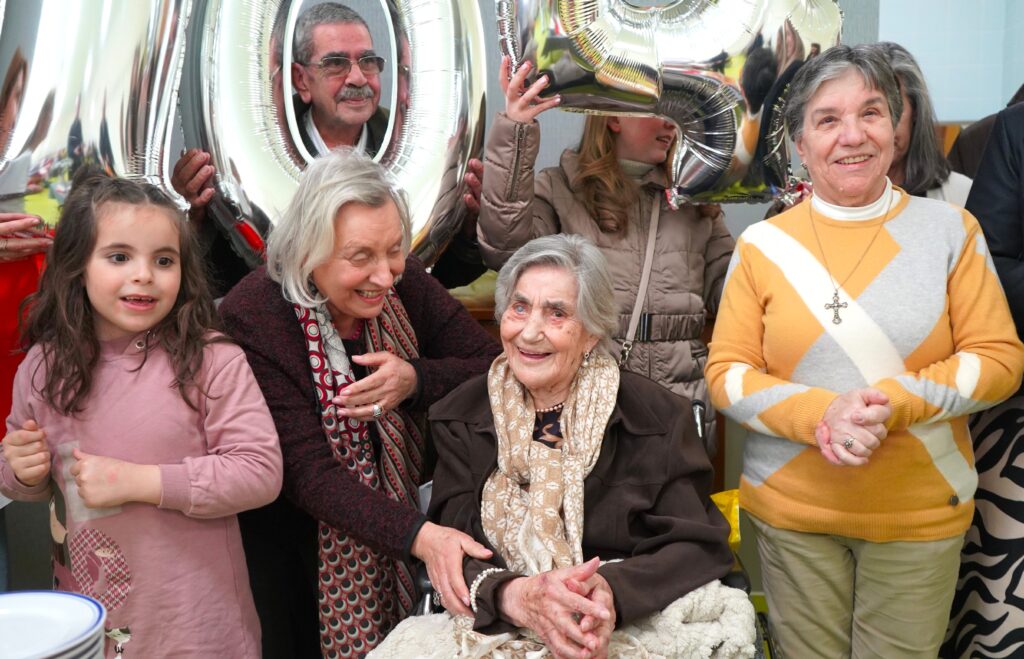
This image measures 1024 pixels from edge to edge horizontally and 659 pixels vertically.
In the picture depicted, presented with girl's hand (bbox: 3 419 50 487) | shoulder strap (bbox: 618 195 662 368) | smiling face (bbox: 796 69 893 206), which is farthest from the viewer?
shoulder strap (bbox: 618 195 662 368)

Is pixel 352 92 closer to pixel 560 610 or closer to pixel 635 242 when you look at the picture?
pixel 635 242

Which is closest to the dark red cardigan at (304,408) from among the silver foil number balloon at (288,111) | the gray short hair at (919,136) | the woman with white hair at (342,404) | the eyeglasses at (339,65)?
the woman with white hair at (342,404)

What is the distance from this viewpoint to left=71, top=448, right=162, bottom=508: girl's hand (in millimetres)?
1711

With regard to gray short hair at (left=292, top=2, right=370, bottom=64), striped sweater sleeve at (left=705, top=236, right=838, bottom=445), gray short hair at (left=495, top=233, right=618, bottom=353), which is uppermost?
gray short hair at (left=292, top=2, right=370, bottom=64)

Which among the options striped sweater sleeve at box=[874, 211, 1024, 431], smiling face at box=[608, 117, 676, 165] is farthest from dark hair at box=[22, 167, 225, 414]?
striped sweater sleeve at box=[874, 211, 1024, 431]

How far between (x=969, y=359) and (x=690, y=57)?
83 centimetres

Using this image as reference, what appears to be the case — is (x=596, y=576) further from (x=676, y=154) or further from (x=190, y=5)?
(x=190, y=5)

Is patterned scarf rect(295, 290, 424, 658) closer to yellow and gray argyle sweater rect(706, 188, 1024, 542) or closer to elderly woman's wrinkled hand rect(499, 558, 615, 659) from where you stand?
elderly woman's wrinkled hand rect(499, 558, 615, 659)

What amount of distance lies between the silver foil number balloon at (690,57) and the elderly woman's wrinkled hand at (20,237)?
3.41ft

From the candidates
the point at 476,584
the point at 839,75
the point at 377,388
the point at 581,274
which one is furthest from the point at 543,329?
the point at 839,75

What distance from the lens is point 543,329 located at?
1.91m

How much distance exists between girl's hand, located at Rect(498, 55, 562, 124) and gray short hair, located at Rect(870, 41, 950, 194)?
0.72 meters

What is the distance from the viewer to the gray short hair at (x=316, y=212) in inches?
77.0

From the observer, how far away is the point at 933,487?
187cm
